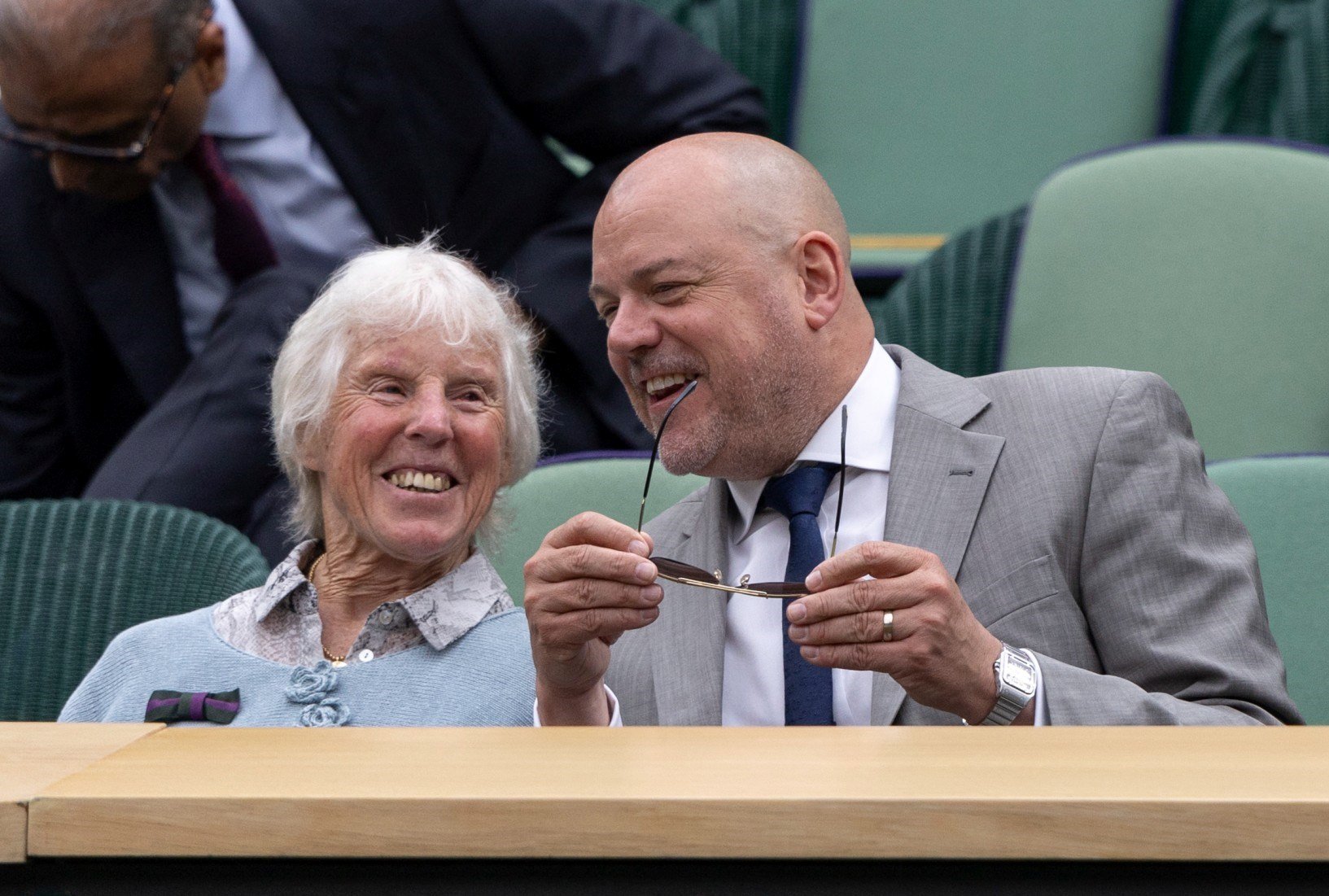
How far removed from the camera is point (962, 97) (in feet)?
10.9

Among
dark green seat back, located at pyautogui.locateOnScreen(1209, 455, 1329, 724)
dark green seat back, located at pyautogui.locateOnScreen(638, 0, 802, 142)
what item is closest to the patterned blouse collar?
dark green seat back, located at pyautogui.locateOnScreen(1209, 455, 1329, 724)

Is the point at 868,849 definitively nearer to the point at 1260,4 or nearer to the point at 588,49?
the point at 588,49

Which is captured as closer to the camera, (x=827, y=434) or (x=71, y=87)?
(x=827, y=434)

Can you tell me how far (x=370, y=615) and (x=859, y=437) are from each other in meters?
0.61

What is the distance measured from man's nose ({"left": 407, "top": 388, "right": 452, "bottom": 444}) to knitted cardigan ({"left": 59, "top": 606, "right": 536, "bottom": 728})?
232mm

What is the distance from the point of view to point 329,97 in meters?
2.49

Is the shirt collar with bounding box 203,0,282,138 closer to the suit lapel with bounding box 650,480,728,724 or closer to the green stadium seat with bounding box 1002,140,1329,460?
the suit lapel with bounding box 650,480,728,724

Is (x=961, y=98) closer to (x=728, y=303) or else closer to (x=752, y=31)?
(x=752, y=31)

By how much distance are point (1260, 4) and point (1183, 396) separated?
42.3 inches

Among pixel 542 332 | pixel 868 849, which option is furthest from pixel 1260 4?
pixel 868 849

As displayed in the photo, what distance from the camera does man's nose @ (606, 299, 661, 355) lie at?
1.69 meters

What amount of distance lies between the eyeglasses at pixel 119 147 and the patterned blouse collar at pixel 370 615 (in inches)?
34.9

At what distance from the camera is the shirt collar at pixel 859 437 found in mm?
1688

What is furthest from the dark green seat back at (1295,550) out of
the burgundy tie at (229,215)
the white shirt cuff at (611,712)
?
the burgundy tie at (229,215)
